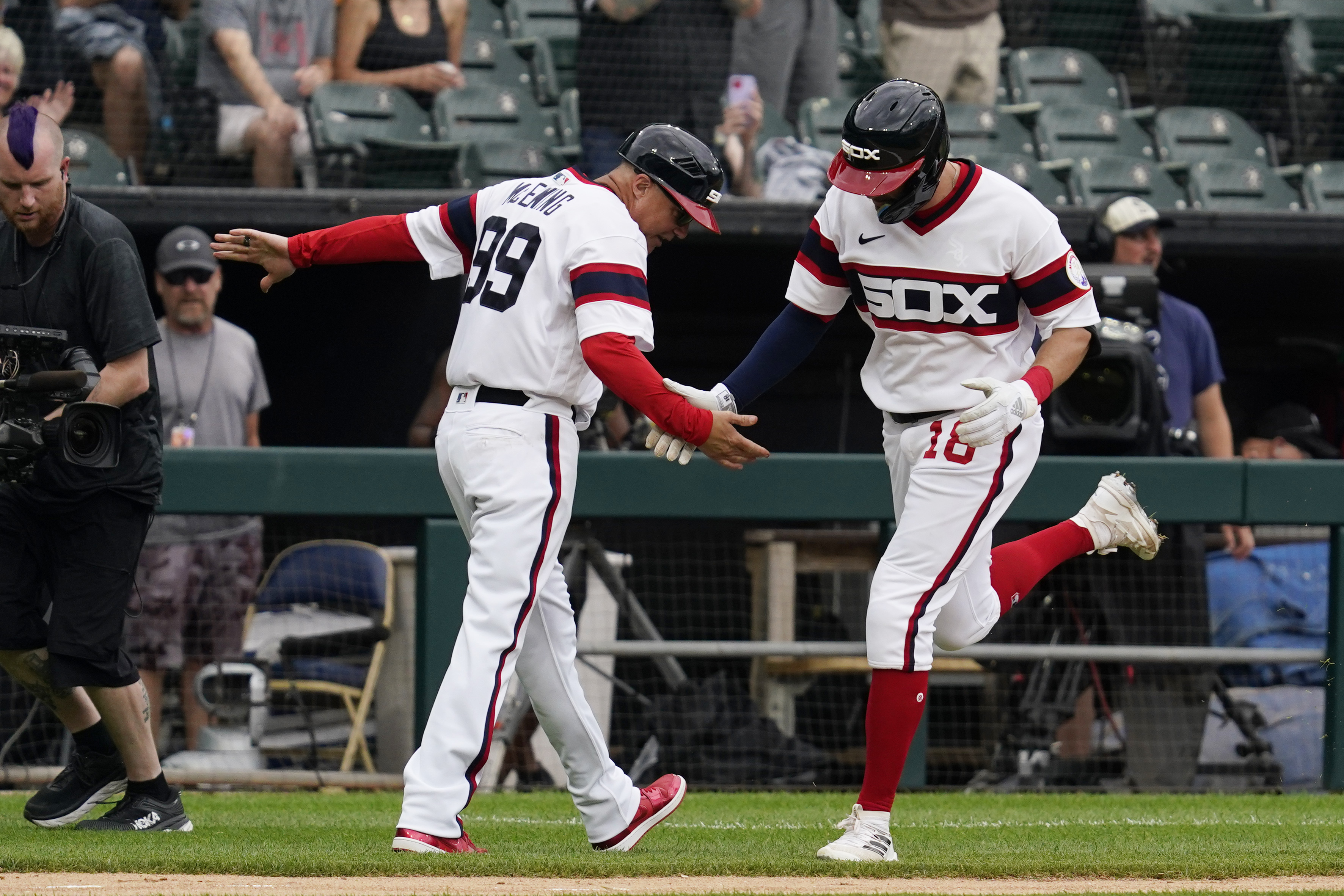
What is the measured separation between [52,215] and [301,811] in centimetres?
201

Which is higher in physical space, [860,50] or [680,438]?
[860,50]

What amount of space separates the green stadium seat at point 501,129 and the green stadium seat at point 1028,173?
7.06 feet

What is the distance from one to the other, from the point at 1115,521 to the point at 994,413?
1.16 metres

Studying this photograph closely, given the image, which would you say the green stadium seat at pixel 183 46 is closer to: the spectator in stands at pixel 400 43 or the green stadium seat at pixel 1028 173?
the spectator in stands at pixel 400 43

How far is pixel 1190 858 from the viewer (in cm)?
402

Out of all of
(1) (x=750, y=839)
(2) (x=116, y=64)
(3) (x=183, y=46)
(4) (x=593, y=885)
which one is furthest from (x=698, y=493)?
(3) (x=183, y=46)

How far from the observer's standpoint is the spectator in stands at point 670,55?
8.49 metres

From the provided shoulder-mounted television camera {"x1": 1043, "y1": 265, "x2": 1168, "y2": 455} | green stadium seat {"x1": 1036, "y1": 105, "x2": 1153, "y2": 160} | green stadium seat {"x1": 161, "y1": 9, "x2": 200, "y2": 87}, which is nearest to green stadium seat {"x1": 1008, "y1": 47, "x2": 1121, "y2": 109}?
green stadium seat {"x1": 1036, "y1": 105, "x2": 1153, "y2": 160}

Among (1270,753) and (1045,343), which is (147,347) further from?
(1270,753)

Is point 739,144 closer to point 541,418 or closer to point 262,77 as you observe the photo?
point 262,77

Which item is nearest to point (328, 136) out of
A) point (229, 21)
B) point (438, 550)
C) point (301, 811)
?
point (229, 21)

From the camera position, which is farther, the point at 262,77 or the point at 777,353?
the point at 262,77

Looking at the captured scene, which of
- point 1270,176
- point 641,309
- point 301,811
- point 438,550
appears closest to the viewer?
point 641,309

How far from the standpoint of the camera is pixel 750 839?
455 centimetres
